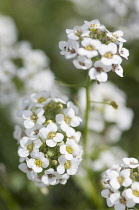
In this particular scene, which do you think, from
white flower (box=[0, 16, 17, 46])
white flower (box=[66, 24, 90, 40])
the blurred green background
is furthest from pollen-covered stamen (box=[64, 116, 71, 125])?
white flower (box=[0, 16, 17, 46])

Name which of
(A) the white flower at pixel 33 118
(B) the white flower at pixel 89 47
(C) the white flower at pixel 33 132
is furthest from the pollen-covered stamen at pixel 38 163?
(B) the white flower at pixel 89 47

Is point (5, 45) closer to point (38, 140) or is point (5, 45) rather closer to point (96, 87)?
point (96, 87)

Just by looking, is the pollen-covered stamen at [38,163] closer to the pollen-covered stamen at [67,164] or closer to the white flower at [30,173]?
the white flower at [30,173]

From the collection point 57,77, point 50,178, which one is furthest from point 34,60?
point 50,178

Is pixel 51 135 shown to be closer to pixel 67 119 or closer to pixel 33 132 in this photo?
pixel 33 132

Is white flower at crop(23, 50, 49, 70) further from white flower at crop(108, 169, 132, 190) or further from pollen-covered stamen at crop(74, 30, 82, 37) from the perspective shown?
white flower at crop(108, 169, 132, 190)

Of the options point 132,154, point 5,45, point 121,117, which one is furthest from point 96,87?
point 5,45
